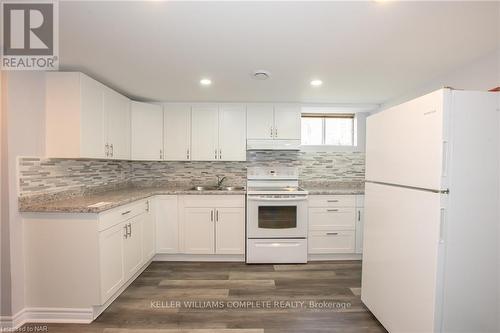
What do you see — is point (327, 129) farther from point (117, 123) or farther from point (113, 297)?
point (113, 297)

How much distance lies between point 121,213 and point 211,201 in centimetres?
112

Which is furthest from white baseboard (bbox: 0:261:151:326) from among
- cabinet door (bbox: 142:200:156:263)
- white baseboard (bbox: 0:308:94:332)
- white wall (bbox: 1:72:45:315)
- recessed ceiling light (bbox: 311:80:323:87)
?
recessed ceiling light (bbox: 311:80:323:87)

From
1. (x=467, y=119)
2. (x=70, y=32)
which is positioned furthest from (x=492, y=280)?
(x=70, y=32)

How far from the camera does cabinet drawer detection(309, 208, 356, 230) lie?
3.21 metres

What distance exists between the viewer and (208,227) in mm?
3170

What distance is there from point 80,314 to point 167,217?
4.40 feet

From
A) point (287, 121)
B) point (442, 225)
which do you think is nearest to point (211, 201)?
point (287, 121)

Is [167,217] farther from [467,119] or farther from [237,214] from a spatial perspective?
[467,119]

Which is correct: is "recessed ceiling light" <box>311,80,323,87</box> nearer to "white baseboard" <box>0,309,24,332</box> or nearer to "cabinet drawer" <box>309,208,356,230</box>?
"cabinet drawer" <box>309,208,356,230</box>

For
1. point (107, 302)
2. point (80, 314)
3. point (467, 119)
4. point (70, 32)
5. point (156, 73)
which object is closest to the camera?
point (467, 119)

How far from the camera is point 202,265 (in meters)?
3.10

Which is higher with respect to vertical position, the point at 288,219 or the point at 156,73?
the point at 156,73

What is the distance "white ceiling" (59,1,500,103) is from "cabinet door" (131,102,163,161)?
606 millimetres

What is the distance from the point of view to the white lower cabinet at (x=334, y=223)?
3.21m
